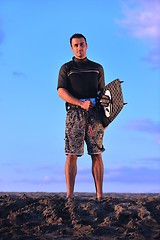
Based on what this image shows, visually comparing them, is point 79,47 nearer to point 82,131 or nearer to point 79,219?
point 82,131

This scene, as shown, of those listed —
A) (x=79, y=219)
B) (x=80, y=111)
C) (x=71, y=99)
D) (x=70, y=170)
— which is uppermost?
(x=71, y=99)

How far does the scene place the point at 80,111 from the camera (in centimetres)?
851

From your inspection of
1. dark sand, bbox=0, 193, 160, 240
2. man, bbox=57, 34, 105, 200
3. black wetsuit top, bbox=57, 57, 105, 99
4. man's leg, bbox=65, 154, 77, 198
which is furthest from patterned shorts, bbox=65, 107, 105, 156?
dark sand, bbox=0, 193, 160, 240

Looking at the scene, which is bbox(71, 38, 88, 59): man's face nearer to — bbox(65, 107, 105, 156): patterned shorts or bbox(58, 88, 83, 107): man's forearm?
bbox(58, 88, 83, 107): man's forearm

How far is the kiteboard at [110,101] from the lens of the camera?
8.71m

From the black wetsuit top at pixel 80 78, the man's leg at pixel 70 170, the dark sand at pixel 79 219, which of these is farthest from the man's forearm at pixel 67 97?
the dark sand at pixel 79 219

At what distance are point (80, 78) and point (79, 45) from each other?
0.54m

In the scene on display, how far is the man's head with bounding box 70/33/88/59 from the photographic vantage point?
28.4ft

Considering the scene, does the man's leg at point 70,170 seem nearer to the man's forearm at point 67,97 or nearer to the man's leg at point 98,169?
the man's leg at point 98,169

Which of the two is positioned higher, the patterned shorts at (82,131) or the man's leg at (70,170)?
the patterned shorts at (82,131)

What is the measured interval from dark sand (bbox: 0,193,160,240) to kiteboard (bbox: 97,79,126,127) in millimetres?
1365

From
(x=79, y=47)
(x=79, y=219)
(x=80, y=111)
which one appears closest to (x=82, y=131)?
(x=80, y=111)

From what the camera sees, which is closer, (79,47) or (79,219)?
(79,219)

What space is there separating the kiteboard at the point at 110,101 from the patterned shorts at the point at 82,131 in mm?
159
